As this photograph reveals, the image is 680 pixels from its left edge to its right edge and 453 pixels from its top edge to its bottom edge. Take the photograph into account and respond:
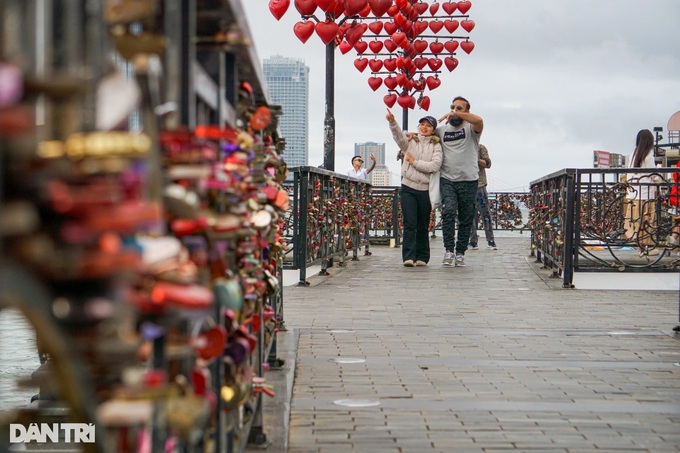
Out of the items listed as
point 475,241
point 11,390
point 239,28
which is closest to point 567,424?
point 11,390

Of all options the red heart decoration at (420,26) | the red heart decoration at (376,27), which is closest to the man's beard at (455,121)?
the red heart decoration at (376,27)

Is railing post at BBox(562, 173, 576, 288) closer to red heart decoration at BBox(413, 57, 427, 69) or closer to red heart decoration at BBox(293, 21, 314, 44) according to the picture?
red heart decoration at BBox(293, 21, 314, 44)

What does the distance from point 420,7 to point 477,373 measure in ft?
68.6

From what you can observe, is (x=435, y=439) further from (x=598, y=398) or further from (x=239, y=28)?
(x=239, y=28)

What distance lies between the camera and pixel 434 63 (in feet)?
93.2

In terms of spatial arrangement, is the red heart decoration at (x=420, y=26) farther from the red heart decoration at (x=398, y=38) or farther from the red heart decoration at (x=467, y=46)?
the red heart decoration at (x=398, y=38)

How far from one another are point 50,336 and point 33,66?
277 mm

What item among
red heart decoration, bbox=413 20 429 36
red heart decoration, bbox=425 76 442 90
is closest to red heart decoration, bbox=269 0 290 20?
red heart decoration, bbox=413 20 429 36

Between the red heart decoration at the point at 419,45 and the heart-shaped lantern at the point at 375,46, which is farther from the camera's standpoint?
the red heart decoration at the point at 419,45

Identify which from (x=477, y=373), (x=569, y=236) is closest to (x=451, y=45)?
(x=569, y=236)

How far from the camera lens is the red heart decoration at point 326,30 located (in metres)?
17.0

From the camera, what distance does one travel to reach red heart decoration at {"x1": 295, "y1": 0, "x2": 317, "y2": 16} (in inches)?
669

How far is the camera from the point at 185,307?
4.49ft

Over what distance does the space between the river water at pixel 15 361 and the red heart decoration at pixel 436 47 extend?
20.7 meters
